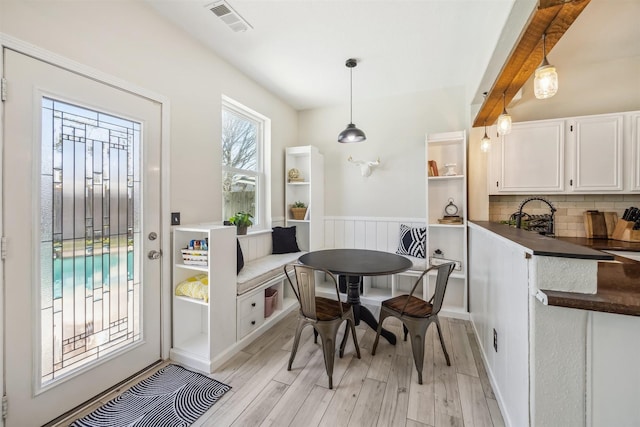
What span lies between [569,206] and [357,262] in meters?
2.65

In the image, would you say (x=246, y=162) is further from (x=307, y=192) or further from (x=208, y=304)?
(x=208, y=304)

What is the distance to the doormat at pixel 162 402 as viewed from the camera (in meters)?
1.58

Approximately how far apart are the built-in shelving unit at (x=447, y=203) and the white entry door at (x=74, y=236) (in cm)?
294

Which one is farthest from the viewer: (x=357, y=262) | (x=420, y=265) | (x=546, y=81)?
(x=420, y=265)

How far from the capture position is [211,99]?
2641mm

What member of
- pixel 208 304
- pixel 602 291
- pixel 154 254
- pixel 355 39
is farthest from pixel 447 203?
pixel 154 254

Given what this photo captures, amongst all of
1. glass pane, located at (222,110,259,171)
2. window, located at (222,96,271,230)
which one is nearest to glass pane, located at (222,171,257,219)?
window, located at (222,96,271,230)

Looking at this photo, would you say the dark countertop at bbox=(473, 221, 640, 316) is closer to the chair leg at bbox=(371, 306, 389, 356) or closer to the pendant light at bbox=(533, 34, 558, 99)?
the pendant light at bbox=(533, 34, 558, 99)

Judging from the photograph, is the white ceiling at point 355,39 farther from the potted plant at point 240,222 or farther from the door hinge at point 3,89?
the potted plant at point 240,222

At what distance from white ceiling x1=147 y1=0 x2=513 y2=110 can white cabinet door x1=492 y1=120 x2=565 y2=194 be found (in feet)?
2.74

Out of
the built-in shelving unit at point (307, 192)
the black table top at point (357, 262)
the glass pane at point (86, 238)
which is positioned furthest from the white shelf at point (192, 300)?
the built-in shelving unit at point (307, 192)

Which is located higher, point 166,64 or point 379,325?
point 166,64

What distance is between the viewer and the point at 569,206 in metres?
2.98

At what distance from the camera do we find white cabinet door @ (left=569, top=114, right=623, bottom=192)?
2.62 metres
